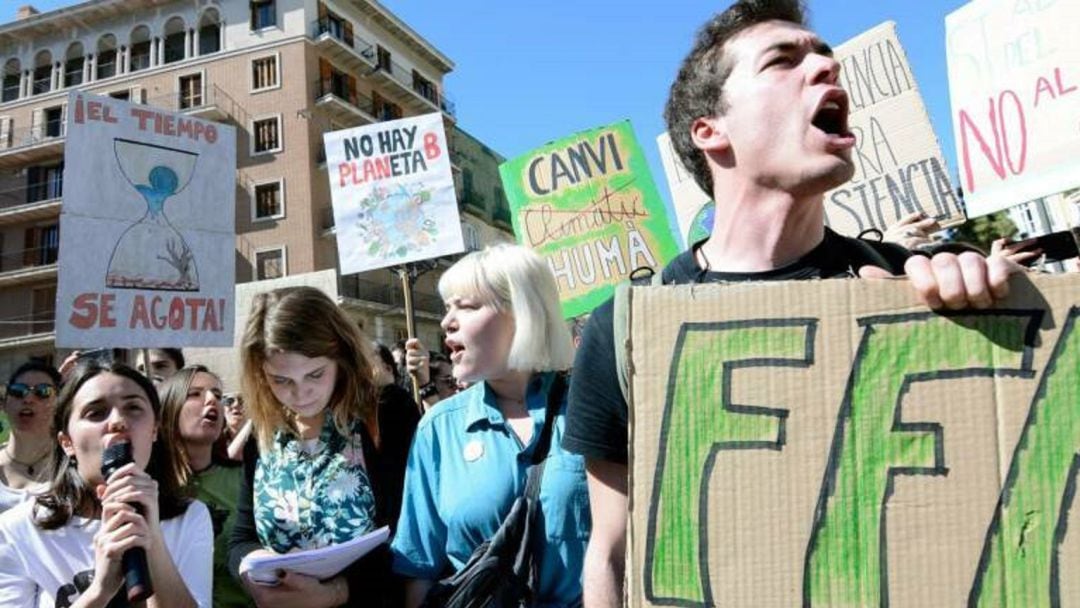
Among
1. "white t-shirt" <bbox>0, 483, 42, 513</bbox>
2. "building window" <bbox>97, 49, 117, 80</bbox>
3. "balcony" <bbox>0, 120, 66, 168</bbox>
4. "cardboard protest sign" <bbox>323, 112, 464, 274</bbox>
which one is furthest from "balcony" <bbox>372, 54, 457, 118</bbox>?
"white t-shirt" <bbox>0, 483, 42, 513</bbox>

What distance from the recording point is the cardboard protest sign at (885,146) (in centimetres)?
438

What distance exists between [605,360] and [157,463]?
180 centimetres

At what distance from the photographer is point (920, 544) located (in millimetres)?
1044

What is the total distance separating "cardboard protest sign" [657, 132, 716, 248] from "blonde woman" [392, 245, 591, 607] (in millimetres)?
3141

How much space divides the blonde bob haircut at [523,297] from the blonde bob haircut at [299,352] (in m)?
0.42

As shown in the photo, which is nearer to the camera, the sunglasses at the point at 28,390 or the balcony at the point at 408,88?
the sunglasses at the point at 28,390

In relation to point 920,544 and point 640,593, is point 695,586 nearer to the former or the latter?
point 640,593

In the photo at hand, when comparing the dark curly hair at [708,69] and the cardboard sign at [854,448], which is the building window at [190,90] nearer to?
the dark curly hair at [708,69]

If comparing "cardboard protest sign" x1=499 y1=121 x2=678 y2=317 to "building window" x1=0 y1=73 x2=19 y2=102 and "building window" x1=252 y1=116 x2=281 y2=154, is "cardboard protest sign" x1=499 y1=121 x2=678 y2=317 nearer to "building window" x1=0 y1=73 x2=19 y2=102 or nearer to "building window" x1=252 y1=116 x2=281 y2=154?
"building window" x1=252 y1=116 x2=281 y2=154

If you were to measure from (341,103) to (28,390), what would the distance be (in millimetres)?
30436

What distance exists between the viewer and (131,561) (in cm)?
197

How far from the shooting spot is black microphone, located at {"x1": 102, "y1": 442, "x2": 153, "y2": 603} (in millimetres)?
1882

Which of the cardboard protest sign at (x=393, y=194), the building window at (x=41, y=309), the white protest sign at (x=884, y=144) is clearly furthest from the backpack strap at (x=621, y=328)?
the building window at (x=41, y=309)

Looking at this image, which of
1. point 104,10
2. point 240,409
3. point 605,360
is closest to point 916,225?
point 605,360
